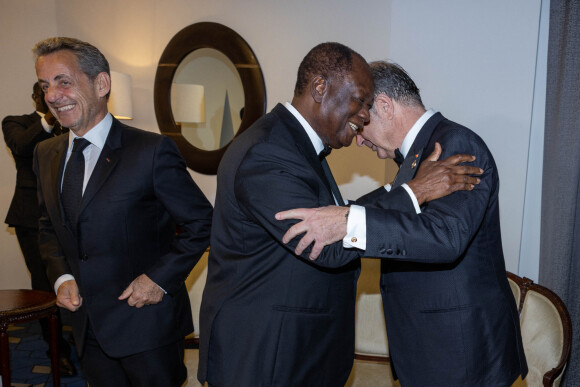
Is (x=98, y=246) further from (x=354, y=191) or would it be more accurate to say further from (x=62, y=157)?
(x=354, y=191)

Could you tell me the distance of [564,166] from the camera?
2.54 m

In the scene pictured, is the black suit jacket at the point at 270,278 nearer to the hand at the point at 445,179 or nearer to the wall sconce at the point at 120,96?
the hand at the point at 445,179

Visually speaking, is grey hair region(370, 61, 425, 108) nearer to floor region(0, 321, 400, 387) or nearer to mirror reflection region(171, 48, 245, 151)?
floor region(0, 321, 400, 387)

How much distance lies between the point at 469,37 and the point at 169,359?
7.50 ft

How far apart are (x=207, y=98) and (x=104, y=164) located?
2.55 m

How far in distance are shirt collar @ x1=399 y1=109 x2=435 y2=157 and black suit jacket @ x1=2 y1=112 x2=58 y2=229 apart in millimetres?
3129

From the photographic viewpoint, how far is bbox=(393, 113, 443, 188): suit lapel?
1.61m

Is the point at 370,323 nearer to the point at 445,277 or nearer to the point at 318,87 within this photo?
the point at 445,277

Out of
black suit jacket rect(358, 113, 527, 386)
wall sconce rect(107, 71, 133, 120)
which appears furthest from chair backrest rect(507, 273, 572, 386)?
wall sconce rect(107, 71, 133, 120)

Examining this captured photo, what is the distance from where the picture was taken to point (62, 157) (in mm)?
1886

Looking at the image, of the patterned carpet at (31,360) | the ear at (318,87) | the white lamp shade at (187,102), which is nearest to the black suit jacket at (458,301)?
the ear at (318,87)

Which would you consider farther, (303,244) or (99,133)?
(99,133)

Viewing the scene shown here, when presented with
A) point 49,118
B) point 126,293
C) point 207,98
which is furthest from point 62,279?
point 207,98

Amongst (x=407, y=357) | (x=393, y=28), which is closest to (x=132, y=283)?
(x=407, y=357)
